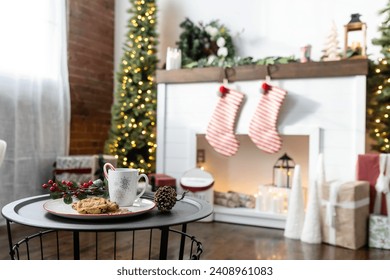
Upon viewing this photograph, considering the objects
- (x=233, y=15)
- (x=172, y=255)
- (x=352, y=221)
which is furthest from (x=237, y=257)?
(x=233, y=15)

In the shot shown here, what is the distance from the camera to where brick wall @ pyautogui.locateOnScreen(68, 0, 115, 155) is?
2990 millimetres

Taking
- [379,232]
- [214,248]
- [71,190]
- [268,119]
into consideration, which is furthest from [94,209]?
Answer: [268,119]

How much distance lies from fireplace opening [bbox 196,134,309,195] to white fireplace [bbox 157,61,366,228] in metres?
0.01

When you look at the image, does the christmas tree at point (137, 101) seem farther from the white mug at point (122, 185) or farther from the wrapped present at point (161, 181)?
the white mug at point (122, 185)

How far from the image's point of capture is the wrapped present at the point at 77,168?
2502 millimetres

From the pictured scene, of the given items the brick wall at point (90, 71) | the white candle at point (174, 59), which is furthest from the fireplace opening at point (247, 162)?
the brick wall at point (90, 71)

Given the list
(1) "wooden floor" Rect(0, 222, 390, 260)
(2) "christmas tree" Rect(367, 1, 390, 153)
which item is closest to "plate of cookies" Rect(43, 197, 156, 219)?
(1) "wooden floor" Rect(0, 222, 390, 260)

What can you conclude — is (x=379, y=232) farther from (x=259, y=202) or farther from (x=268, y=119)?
(x=268, y=119)

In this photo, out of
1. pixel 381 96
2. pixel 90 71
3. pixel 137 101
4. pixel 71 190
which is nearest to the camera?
pixel 71 190

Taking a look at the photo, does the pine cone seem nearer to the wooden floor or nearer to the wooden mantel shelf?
the wooden floor

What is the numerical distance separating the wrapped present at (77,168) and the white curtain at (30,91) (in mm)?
112

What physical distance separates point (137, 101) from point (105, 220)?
210 cm

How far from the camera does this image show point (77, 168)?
252 centimetres
